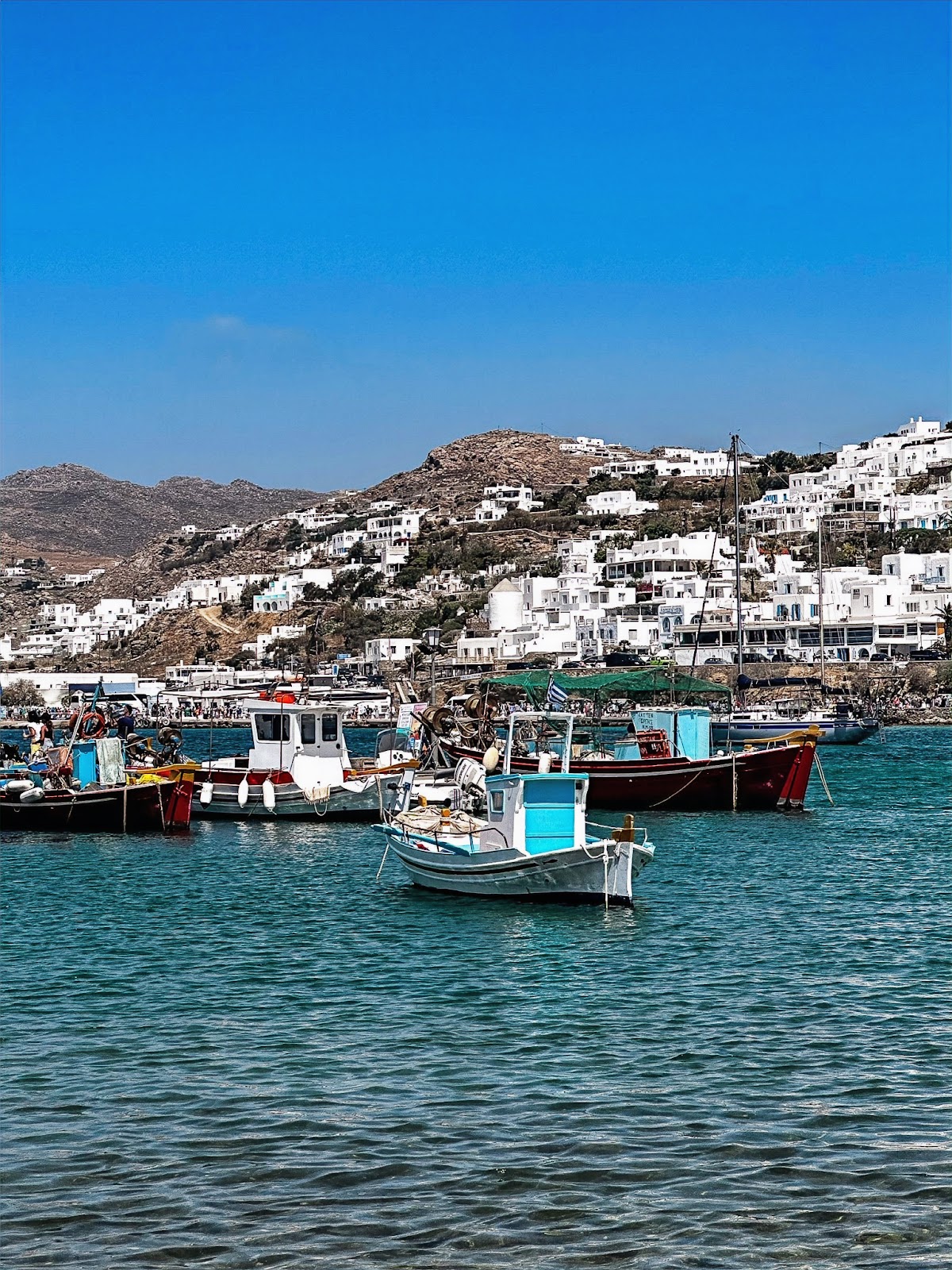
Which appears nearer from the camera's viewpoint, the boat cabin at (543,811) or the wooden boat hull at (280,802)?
the boat cabin at (543,811)

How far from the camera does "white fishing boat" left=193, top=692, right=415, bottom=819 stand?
1640 inches

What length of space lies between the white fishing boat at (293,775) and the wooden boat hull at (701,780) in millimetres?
3456

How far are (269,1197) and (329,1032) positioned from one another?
5134 mm

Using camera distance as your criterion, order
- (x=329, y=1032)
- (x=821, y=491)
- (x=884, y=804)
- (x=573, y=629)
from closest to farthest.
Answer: (x=329, y=1032) < (x=884, y=804) < (x=573, y=629) < (x=821, y=491)

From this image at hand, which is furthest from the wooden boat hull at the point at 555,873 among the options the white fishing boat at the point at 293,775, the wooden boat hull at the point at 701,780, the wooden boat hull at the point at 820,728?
the wooden boat hull at the point at 820,728

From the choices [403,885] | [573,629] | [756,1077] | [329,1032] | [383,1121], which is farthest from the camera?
[573,629]

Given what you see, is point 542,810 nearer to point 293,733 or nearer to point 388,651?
point 293,733

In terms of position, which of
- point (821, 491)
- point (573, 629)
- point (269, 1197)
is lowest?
→ point (269, 1197)

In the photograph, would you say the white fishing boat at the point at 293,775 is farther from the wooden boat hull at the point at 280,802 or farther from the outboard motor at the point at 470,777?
the outboard motor at the point at 470,777

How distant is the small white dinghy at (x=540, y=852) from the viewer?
24266 mm

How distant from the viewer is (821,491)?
180125 mm

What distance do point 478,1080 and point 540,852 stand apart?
10.4 metres

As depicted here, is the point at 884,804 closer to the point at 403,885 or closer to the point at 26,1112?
the point at 403,885

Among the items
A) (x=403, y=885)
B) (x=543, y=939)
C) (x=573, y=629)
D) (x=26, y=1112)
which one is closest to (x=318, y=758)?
(x=403, y=885)
